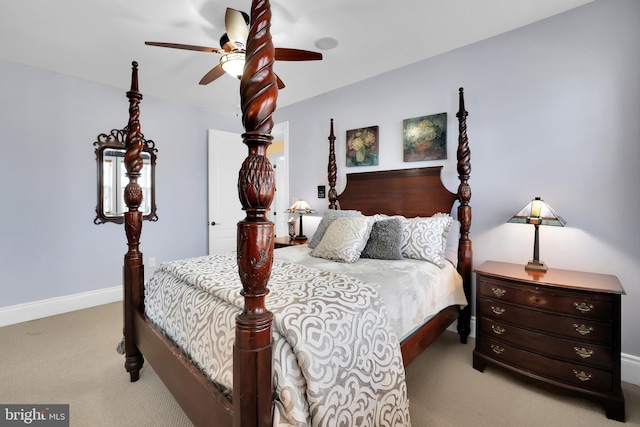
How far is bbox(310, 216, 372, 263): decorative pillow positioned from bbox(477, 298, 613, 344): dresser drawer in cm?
96

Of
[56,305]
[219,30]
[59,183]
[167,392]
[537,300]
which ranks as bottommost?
[167,392]

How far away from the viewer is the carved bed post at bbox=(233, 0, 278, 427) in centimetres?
83

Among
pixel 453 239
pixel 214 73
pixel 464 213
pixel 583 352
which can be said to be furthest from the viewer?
pixel 453 239

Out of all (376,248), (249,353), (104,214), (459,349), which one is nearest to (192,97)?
(104,214)

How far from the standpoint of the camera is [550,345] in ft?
5.94

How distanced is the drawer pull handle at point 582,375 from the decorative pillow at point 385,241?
4.00 feet

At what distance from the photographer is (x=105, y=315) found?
124 inches

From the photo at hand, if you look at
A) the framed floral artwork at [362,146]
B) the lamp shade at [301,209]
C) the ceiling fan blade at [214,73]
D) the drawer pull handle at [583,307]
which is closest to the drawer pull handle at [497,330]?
→ the drawer pull handle at [583,307]

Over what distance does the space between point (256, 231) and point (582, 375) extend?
85.1 inches

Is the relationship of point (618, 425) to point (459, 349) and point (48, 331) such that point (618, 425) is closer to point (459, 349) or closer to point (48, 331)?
point (459, 349)

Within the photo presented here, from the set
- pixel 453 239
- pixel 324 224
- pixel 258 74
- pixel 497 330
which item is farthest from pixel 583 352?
pixel 258 74

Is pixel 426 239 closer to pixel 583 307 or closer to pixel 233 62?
pixel 583 307

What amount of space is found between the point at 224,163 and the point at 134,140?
2513mm

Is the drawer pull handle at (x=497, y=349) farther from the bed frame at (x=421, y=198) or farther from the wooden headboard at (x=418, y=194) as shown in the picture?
the wooden headboard at (x=418, y=194)
